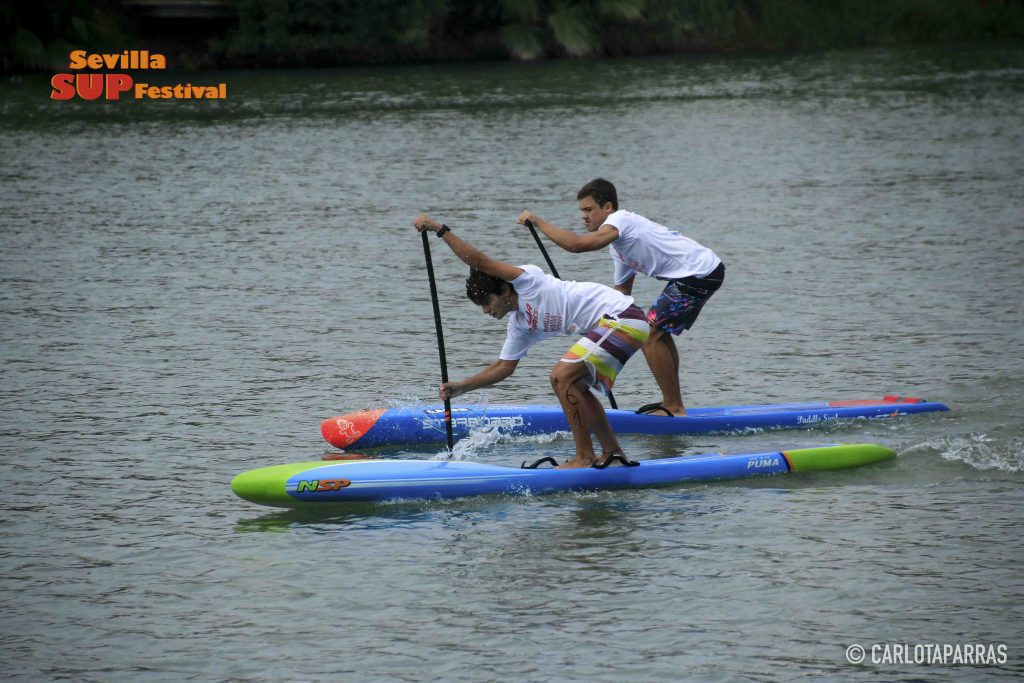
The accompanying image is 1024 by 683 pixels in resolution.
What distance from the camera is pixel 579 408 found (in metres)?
10.4

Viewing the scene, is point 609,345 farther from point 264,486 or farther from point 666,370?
point 264,486

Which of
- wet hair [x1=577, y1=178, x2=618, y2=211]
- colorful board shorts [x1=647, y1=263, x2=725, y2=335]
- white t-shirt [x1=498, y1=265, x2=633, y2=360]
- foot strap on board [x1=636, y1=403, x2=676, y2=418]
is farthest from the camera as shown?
colorful board shorts [x1=647, y1=263, x2=725, y2=335]

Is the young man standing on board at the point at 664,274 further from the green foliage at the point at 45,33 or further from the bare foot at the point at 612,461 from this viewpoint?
the green foliage at the point at 45,33

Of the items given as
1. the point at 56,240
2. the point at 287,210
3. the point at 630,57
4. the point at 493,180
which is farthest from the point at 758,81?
the point at 56,240

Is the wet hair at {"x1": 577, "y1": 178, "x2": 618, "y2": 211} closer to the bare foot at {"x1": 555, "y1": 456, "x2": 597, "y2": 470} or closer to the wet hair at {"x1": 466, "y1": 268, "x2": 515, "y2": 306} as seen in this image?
the wet hair at {"x1": 466, "y1": 268, "x2": 515, "y2": 306}

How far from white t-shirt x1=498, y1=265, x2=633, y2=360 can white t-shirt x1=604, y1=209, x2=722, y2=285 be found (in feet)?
4.96

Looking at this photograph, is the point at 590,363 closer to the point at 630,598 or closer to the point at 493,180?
the point at 630,598

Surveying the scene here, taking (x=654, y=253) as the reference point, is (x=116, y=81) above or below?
above

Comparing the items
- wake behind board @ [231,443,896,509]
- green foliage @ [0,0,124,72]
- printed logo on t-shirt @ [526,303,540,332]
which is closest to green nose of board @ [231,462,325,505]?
wake behind board @ [231,443,896,509]

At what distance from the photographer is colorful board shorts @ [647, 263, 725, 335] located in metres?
12.3

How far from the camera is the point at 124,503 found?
415 inches

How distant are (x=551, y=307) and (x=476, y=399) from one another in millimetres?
3189

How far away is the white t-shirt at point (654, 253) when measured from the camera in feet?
39.2

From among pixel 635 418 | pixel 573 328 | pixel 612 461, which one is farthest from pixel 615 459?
pixel 635 418
